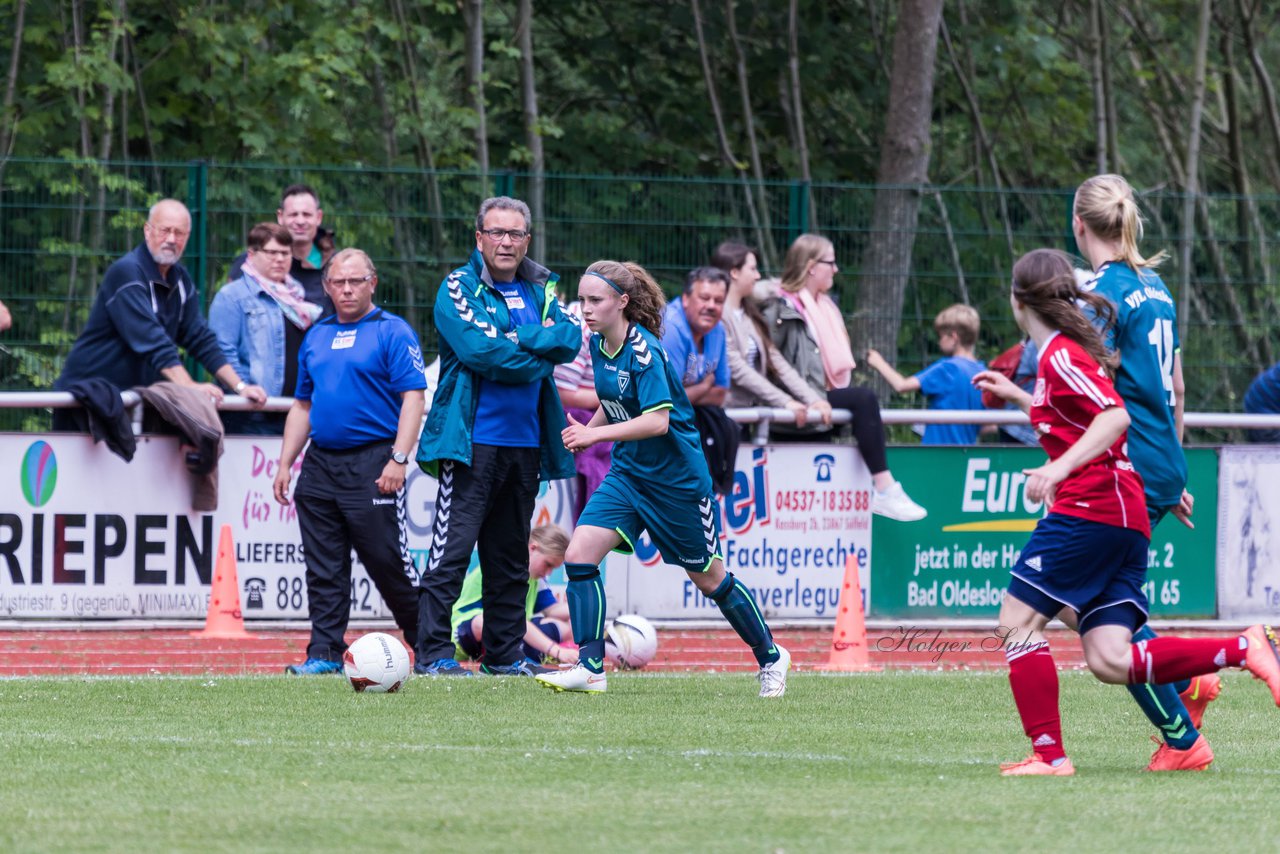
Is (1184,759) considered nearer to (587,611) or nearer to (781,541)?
(587,611)

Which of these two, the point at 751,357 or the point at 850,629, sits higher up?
the point at 751,357

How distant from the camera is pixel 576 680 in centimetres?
896

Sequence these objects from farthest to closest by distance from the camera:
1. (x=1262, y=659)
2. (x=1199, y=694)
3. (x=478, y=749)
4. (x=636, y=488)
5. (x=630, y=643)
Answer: (x=630, y=643) < (x=636, y=488) < (x=1199, y=694) < (x=478, y=749) < (x=1262, y=659)

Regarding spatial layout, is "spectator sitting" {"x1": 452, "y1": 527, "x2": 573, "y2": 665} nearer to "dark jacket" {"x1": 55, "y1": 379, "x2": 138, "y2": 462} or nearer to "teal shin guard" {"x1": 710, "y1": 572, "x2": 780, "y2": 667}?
"teal shin guard" {"x1": 710, "y1": 572, "x2": 780, "y2": 667}

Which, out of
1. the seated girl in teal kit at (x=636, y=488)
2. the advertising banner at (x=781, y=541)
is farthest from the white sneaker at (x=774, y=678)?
the advertising banner at (x=781, y=541)

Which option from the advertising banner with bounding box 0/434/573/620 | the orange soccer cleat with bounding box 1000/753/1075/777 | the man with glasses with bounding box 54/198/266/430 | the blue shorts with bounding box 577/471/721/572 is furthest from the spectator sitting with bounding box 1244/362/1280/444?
the orange soccer cleat with bounding box 1000/753/1075/777

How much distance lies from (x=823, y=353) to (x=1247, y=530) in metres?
3.00

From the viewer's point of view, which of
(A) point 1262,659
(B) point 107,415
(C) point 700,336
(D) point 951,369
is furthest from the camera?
(D) point 951,369

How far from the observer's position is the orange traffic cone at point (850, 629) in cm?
1103

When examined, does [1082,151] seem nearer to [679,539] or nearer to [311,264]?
A: [311,264]

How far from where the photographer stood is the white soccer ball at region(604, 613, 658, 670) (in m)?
10.7

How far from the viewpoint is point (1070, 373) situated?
650cm

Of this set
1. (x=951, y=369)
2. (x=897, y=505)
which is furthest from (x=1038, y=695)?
(x=951, y=369)

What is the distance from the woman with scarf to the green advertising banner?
211mm
